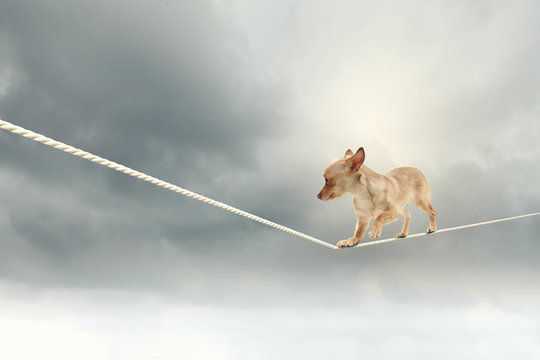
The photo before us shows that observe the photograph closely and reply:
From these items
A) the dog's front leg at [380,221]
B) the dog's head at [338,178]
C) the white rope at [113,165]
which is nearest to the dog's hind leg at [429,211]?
the dog's front leg at [380,221]

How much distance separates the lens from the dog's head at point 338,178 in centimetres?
509

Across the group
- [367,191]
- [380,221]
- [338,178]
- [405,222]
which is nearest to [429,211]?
[405,222]

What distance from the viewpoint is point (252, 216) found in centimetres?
358

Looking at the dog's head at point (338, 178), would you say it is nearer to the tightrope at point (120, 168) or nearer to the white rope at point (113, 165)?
the tightrope at point (120, 168)

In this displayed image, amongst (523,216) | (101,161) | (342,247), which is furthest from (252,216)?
(523,216)

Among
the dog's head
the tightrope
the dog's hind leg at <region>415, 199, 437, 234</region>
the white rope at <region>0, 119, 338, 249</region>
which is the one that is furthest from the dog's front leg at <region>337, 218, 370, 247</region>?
the white rope at <region>0, 119, 338, 249</region>

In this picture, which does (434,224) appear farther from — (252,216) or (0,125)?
(0,125)

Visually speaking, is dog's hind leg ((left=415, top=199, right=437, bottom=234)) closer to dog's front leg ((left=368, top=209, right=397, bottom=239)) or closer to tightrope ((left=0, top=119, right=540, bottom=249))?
dog's front leg ((left=368, top=209, right=397, bottom=239))

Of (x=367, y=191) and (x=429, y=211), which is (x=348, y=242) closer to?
(x=367, y=191)

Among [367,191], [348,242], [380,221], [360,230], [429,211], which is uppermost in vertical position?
[429,211]

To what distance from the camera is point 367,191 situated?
530cm

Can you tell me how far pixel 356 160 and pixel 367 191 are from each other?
0.55m

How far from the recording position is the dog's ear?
4902 mm

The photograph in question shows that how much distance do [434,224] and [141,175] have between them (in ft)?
17.2
